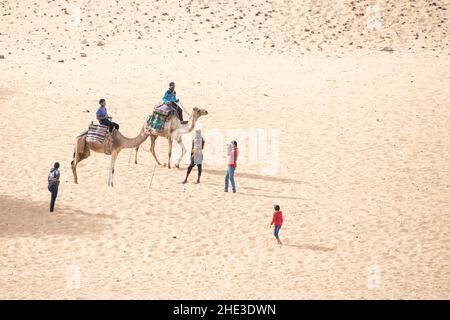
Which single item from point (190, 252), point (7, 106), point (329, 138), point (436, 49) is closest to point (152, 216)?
point (190, 252)

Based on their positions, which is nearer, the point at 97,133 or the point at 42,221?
the point at 42,221

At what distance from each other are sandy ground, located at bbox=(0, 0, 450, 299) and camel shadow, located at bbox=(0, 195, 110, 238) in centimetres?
7

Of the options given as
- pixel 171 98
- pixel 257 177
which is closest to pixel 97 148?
pixel 171 98

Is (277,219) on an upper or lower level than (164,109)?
lower

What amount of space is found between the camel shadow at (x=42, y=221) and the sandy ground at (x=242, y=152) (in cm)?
7

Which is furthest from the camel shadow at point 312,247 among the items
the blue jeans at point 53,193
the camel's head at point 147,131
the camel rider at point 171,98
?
the camel rider at point 171,98

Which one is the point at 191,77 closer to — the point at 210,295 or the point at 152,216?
the point at 152,216

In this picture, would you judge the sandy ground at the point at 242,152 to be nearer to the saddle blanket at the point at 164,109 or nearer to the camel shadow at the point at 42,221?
the camel shadow at the point at 42,221

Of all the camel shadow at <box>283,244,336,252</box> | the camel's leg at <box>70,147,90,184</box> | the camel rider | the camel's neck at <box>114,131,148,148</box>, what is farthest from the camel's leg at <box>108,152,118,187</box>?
the camel shadow at <box>283,244,336,252</box>

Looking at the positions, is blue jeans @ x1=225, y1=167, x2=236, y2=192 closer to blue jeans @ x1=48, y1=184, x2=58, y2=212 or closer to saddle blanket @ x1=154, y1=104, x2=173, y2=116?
saddle blanket @ x1=154, y1=104, x2=173, y2=116

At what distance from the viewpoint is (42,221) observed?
20.7 m

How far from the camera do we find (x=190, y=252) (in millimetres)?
19172

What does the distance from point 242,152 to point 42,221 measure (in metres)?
8.37

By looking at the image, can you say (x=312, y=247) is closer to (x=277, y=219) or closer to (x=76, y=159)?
(x=277, y=219)
